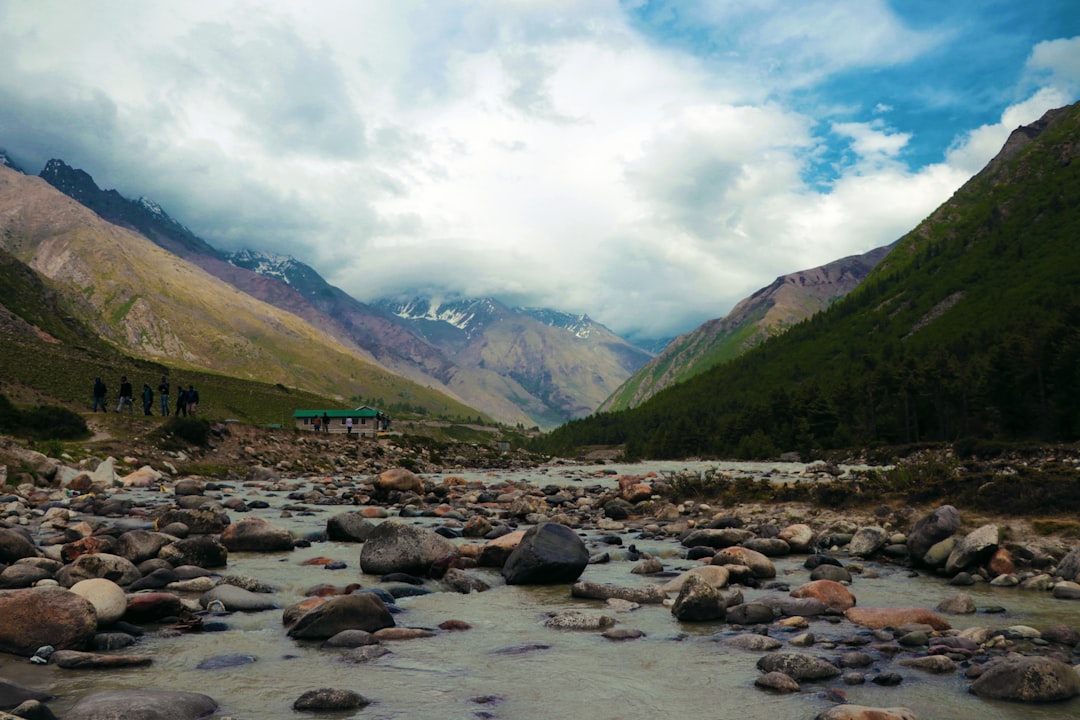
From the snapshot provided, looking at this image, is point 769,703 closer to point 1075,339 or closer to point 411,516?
point 411,516

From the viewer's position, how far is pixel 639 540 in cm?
2297

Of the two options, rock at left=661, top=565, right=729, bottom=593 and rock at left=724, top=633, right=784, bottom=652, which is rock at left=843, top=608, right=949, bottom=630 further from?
rock at left=661, top=565, right=729, bottom=593

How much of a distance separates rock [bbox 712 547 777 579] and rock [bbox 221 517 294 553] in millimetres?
12271

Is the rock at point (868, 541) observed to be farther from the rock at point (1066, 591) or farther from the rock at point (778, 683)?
the rock at point (778, 683)

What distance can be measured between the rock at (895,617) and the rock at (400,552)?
30.6ft

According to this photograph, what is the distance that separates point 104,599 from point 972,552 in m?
17.9

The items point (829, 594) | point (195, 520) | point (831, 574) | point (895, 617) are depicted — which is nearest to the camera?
point (895, 617)

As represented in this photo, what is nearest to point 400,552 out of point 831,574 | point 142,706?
point 142,706

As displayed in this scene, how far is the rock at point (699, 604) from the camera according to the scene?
12.3m

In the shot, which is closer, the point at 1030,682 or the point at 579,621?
the point at 1030,682

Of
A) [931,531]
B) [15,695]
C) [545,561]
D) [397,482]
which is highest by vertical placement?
[931,531]

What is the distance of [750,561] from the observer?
1625cm

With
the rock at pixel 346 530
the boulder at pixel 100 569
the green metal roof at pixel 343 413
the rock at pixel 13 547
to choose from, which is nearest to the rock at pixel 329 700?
the boulder at pixel 100 569

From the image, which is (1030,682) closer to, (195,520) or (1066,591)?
(1066,591)
